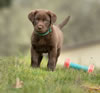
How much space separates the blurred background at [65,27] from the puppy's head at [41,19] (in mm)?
20160

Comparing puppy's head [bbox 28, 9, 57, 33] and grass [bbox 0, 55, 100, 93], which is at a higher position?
puppy's head [bbox 28, 9, 57, 33]

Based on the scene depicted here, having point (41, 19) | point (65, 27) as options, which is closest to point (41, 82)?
point (41, 19)

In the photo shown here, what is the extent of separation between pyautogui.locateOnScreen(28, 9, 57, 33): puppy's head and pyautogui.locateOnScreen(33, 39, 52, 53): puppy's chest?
27cm

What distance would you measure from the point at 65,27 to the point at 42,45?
3611cm

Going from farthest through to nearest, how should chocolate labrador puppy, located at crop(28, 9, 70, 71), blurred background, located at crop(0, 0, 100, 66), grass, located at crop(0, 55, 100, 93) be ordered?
1. blurred background, located at crop(0, 0, 100, 66)
2. chocolate labrador puppy, located at crop(28, 9, 70, 71)
3. grass, located at crop(0, 55, 100, 93)

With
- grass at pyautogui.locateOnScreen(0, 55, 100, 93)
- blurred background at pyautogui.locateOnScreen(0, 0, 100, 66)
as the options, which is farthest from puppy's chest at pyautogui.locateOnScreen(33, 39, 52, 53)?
blurred background at pyautogui.locateOnScreen(0, 0, 100, 66)

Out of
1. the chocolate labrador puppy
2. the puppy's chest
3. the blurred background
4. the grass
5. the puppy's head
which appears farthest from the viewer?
the blurred background

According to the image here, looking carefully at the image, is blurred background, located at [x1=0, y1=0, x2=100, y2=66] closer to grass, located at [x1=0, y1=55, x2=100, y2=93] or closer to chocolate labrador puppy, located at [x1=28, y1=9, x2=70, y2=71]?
chocolate labrador puppy, located at [x1=28, y1=9, x2=70, y2=71]

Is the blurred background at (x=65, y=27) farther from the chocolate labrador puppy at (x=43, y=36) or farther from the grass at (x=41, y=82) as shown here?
the grass at (x=41, y=82)

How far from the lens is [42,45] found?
326 inches

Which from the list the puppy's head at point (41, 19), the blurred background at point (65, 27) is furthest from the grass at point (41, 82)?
the blurred background at point (65, 27)

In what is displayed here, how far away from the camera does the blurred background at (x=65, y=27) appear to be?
31812 millimetres

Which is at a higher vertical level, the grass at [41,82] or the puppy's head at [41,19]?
the puppy's head at [41,19]

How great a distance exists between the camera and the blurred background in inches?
1252
